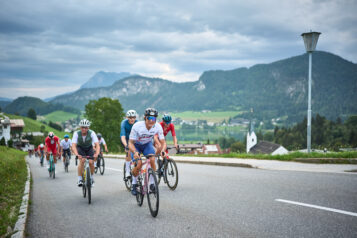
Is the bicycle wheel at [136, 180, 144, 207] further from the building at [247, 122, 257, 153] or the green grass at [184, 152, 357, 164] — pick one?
the building at [247, 122, 257, 153]

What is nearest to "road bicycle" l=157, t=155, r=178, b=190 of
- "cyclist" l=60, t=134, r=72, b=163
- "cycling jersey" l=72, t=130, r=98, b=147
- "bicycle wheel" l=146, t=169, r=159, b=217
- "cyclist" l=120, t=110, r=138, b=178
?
"cyclist" l=120, t=110, r=138, b=178

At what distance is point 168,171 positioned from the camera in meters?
8.82

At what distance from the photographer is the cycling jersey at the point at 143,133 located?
640 centimetres

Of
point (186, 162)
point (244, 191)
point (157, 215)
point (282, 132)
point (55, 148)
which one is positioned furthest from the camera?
point (282, 132)

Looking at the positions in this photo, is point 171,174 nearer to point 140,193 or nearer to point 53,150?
point 140,193

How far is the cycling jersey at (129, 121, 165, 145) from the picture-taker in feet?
21.0

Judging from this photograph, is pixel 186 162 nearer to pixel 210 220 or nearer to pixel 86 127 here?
pixel 86 127

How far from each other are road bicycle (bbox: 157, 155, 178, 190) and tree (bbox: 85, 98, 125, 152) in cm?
4217

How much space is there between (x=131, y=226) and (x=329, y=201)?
3.91 metres

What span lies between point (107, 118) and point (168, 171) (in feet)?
148

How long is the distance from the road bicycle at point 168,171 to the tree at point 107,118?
138 feet

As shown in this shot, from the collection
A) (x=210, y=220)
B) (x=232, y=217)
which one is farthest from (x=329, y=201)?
(x=210, y=220)

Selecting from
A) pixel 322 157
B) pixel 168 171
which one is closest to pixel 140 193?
pixel 168 171

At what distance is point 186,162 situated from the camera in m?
18.2
